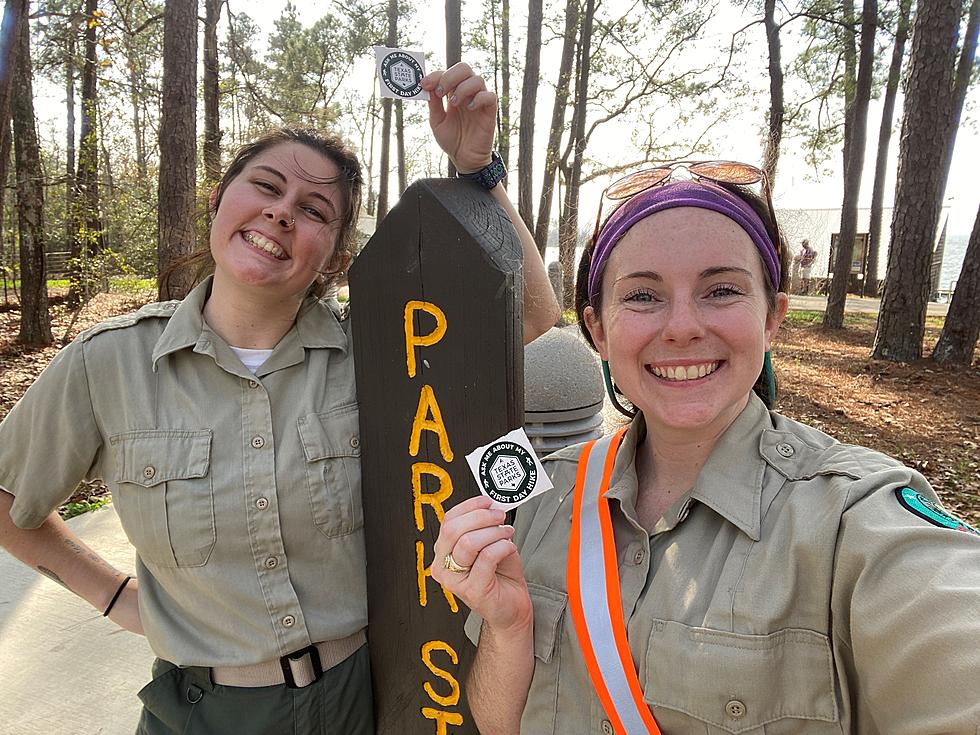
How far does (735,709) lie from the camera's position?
0.98 m

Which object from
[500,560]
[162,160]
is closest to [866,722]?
[500,560]

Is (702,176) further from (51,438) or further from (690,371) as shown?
(51,438)

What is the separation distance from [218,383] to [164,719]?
781mm

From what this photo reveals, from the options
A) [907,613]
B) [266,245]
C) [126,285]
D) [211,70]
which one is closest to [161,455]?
[266,245]

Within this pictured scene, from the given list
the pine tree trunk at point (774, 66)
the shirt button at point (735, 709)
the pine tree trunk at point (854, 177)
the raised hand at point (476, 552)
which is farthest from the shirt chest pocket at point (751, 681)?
the pine tree trunk at point (854, 177)

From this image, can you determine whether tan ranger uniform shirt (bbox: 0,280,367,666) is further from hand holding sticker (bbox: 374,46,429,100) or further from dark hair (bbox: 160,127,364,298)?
hand holding sticker (bbox: 374,46,429,100)

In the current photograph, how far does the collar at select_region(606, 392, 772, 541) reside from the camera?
107cm

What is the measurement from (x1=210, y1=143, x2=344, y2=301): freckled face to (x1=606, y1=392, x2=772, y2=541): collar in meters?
0.89

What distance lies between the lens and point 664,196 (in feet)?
4.00

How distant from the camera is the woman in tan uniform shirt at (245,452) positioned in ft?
4.73

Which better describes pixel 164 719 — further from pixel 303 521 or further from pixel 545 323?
pixel 545 323

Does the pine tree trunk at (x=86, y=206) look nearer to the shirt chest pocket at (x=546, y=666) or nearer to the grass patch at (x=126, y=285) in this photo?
the grass patch at (x=126, y=285)

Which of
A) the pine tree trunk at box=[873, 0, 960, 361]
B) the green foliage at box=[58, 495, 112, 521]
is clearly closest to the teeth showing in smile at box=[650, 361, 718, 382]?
the green foliage at box=[58, 495, 112, 521]

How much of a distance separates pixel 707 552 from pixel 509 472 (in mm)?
356
